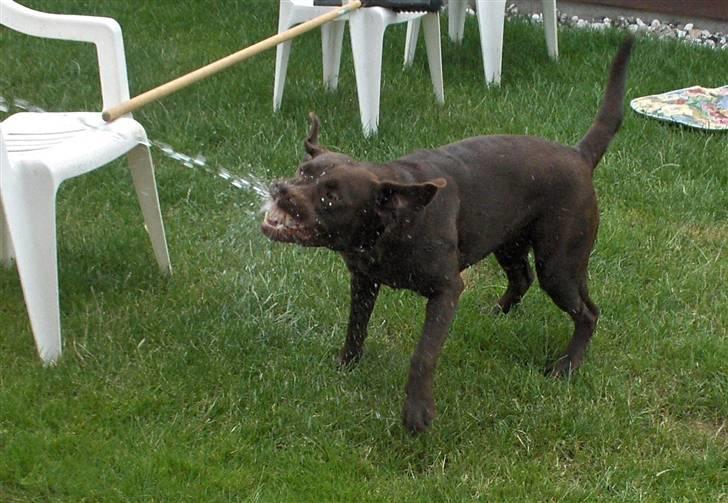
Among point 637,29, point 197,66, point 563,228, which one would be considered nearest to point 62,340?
point 563,228

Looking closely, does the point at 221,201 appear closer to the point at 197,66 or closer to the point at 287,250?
the point at 287,250

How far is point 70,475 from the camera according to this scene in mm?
3145

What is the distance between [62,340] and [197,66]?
142 inches

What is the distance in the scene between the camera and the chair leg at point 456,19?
308 inches

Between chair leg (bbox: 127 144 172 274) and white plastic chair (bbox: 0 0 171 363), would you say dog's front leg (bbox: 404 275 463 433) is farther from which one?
chair leg (bbox: 127 144 172 274)

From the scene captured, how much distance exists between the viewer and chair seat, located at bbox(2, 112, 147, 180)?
3.69 m

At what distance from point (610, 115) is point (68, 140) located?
1.97 meters

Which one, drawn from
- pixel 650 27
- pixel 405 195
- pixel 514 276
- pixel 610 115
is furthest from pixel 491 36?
pixel 405 195

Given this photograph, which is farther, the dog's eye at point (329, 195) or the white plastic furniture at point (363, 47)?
the white plastic furniture at point (363, 47)

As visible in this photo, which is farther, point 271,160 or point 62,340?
point 271,160

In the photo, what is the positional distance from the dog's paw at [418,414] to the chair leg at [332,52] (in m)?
3.57

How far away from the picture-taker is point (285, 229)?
3029 millimetres

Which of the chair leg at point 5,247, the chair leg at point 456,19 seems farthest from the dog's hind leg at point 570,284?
the chair leg at point 456,19

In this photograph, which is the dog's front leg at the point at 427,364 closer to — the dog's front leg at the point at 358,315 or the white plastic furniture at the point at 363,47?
the dog's front leg at the point at 358,315
